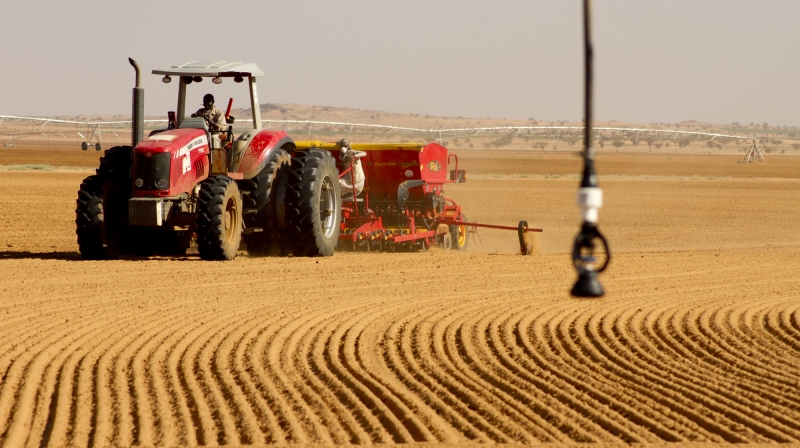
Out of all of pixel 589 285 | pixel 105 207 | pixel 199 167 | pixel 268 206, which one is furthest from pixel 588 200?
pixel 268 206

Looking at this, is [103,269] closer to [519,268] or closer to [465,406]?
[519,268]

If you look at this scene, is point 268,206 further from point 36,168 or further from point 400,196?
point 36,168

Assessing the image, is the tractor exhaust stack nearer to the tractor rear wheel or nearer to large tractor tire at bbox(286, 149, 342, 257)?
large tractor tire at bbox(286, 149, 342, 257)

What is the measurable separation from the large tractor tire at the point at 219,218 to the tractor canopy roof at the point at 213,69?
141 centimetres

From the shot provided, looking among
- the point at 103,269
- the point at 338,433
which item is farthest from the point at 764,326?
the point at 103,269

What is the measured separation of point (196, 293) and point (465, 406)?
4.92 m

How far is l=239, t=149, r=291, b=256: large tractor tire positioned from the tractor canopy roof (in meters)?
1.14

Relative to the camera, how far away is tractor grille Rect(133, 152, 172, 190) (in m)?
12.1

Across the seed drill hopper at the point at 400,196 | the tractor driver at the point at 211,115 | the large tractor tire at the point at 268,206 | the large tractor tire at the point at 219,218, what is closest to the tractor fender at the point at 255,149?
the large tractor tire at the point at 268,206

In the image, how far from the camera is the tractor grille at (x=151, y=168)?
12.1 m

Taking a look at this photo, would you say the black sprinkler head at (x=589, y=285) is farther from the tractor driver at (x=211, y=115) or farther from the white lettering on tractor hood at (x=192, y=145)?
the tractor driver at (x=211, y=115)

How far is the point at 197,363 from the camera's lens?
291 inches

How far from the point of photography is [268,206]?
13.6 m

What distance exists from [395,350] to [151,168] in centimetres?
519
